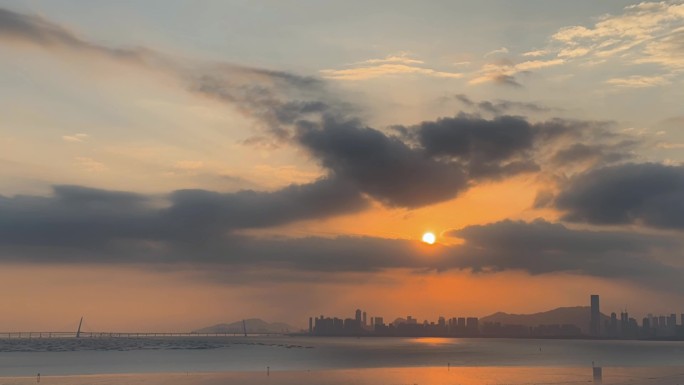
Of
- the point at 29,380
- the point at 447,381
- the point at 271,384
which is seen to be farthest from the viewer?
the point at 29,380

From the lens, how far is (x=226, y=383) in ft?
413

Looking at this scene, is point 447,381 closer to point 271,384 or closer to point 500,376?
point 500,376

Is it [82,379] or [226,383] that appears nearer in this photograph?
[226,383]

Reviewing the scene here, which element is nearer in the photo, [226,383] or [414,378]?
[226,383]

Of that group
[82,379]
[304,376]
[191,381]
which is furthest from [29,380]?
[304,376]

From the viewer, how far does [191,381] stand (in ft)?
431

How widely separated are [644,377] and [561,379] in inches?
813

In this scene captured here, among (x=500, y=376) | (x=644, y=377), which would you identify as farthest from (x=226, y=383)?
(x=644, y=377)

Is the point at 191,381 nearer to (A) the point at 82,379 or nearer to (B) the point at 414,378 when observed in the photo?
(A) the point at 82,379

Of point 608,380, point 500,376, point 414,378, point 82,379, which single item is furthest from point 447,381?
point 82,379

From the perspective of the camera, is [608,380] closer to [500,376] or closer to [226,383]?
[500,376]

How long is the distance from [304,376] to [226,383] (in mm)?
27299

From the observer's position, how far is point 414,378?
141 meters

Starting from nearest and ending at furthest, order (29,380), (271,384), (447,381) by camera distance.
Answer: (271,384) < (447,381) < (29,380)
